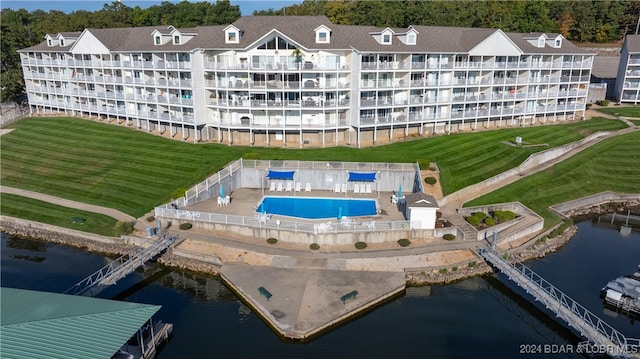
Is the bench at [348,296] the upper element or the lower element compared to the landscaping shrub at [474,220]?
lower

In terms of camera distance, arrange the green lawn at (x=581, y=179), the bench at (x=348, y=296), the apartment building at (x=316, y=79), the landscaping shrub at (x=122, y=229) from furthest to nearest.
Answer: the apartment building at (x=316, y=79), the green lawn at (x=581, y=179), the landscaping shrub at (x=122, y=229), the bench at (x=348, y=296)

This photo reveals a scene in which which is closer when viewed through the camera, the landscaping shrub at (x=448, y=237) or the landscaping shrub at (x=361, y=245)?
the landscaping shrub at (x=361, y=245)

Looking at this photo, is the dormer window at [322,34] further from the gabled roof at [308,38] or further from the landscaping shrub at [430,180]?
the landscaping shrub at [430,180]

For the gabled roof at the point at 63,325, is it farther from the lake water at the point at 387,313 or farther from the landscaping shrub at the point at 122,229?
the landscaping shrub at the point at 122,229

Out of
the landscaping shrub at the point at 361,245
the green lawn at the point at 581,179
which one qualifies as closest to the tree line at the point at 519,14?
the green lawn at the point at 581,179

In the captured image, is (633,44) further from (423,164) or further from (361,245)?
(361,245)

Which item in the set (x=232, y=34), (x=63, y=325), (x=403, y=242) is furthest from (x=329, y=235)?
(x=232, y=34)

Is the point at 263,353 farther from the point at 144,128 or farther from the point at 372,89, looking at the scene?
the point at 144,128

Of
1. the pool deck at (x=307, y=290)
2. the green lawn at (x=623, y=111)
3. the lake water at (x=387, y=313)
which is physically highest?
the green lawn at (x=623, y=111)

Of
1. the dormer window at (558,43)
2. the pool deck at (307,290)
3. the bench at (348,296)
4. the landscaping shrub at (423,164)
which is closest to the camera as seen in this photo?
the pool deck at (307,290)
